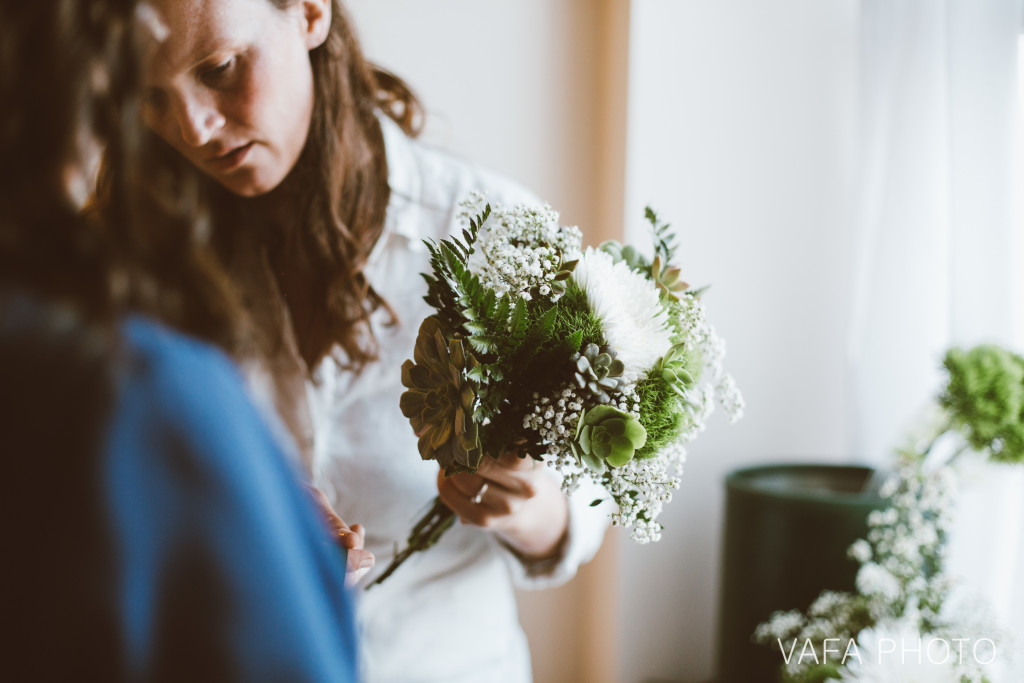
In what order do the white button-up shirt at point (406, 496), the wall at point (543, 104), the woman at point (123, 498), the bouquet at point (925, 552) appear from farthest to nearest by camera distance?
1. the wall at point (543, 104)
2. the bouquet at point (925, 552)
3. the white button-up shirt at point (406, 496)
4. the woman at point (123, 498)

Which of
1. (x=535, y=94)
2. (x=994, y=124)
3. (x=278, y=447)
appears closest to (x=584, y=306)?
(x=278, y=447)

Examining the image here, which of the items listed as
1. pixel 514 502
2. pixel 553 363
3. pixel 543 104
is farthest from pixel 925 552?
pixel 543 104

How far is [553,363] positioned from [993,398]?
98 cm

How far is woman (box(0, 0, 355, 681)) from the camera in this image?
0.30m

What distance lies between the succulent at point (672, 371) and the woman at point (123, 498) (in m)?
0.36

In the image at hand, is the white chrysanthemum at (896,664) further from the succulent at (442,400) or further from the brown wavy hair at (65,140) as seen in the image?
the brown wavy hair at (65,140)

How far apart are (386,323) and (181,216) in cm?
53

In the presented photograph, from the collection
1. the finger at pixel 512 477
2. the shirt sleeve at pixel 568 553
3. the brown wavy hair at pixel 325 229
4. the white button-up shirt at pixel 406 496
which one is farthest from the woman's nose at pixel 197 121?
the shirt sleeve at pixel 568 553

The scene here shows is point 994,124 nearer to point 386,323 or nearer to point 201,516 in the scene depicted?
point 386,323

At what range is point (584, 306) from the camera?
0.59m

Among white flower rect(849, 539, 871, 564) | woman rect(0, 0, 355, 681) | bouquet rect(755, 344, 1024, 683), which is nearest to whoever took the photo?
woman rect(0, 0, 355, 681)

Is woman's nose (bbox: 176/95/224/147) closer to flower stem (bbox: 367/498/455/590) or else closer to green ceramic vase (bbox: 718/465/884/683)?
flower stem (bbox: 367/498/455/590)

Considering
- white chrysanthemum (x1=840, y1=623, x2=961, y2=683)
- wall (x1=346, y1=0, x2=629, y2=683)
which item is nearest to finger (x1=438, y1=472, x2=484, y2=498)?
white chrysanthemum (x1=840, y1=623, x2=961, y2=683)

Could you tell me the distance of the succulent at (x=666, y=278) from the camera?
0.66 meters
